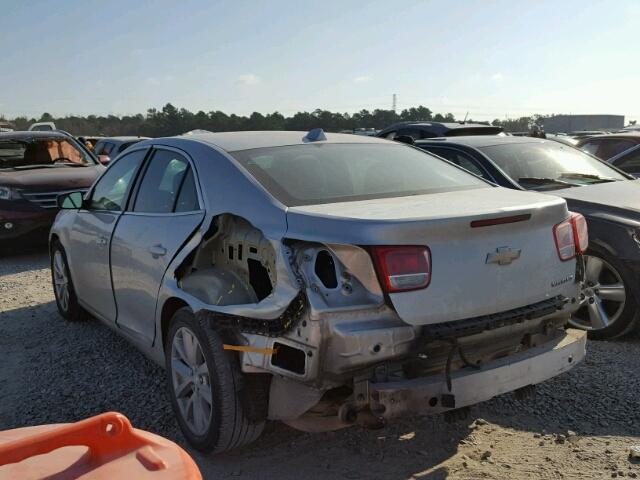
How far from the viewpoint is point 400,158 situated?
13.4 ft

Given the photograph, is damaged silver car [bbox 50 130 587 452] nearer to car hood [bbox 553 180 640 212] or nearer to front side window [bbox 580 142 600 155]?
car hood [bbox 553 180 640 212]

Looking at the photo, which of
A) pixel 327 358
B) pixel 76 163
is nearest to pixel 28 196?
pixel 76 163

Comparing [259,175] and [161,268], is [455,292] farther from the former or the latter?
[161,268]

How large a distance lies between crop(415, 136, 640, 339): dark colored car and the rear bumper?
508 millimetres

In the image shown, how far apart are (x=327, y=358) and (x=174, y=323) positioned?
119 centimetres

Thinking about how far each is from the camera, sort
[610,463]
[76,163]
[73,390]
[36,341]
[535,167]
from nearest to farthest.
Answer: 1. [610,463]
2. [73,390]
3. [36,341]
4. [535,167]
5. [76,163]

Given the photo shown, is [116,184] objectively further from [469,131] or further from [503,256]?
[469,131]

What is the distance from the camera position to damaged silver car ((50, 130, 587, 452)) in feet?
8.95

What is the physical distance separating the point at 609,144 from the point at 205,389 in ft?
29.1

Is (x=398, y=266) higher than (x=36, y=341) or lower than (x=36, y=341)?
higher

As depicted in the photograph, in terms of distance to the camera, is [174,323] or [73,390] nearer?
[174,323]

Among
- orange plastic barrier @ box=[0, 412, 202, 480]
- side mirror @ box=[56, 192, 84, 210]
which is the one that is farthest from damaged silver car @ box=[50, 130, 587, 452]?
side mirror @ box=[56, 192, 84, 210]

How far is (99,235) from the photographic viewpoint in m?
4.75

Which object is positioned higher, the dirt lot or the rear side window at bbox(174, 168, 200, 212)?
the rear side window at bbox(174, 168, 200, 212)
